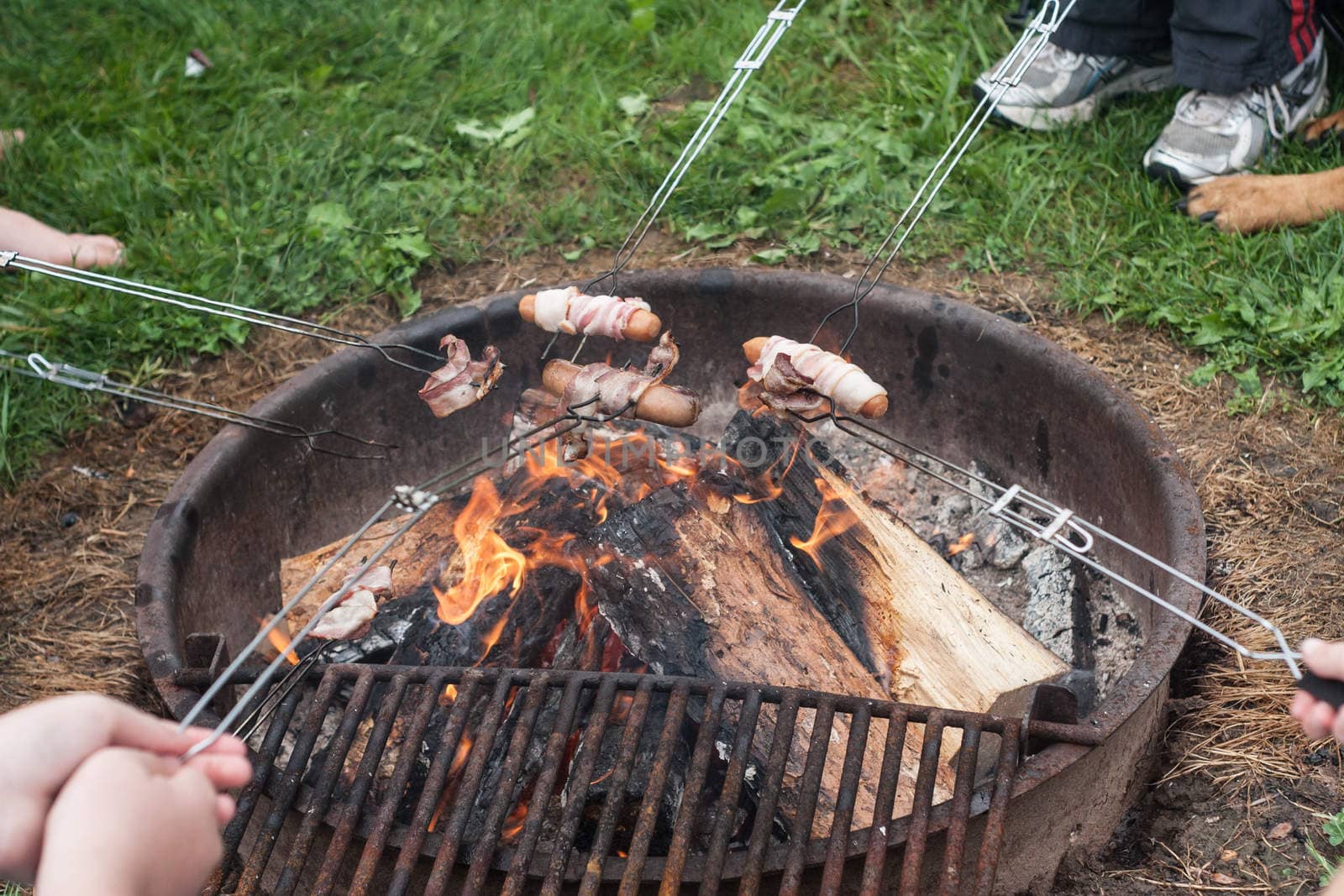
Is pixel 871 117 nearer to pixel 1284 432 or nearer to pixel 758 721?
pixel 1284 432

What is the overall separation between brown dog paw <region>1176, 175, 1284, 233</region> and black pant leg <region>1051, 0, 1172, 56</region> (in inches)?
30.6

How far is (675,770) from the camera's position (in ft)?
7.34

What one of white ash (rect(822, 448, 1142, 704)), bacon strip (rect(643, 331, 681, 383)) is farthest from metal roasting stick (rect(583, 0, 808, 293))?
white ash (rect(822, 448, 1142, 704))

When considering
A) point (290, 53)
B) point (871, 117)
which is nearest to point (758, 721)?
point (871, 117)

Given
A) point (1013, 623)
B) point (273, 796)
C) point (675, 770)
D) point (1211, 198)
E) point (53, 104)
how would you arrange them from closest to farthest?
point (273, 796) < point (675, 770) < point (1013, 623) < point (1211, 198) < point (53, 104)

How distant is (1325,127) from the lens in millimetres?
4035

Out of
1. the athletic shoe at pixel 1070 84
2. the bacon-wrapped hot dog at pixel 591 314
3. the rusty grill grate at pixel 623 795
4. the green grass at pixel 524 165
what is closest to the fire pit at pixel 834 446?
the rusty grill grate at pixel 623 795

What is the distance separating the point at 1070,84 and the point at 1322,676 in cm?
340

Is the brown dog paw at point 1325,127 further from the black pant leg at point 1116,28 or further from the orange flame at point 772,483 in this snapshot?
the orange flame at point 772,483

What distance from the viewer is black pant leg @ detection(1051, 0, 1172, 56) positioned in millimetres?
4219

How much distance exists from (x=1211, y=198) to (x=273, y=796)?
3497mm

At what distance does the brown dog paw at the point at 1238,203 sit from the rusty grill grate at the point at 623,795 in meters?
2.29

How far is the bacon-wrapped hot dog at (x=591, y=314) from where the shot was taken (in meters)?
2.49

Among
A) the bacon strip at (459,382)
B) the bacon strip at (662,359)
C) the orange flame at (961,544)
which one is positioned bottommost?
the orange flame at (961,544)
